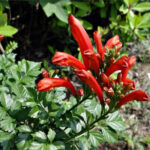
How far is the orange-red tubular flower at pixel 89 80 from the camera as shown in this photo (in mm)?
1702

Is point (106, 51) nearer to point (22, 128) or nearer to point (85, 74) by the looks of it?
point (85, 74)

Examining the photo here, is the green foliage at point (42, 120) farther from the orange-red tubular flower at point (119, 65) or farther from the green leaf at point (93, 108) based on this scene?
the orange-red tubular flower at point (119, 65)

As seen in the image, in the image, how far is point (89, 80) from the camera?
174cm

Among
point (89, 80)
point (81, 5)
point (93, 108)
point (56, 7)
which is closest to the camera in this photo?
point (89, 80)

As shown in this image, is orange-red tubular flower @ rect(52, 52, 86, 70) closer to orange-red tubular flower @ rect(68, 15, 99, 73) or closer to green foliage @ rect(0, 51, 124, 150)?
orange-red tubular flower @ rect(68, 15, 99, 73)

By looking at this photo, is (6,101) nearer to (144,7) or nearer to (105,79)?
(105,79)

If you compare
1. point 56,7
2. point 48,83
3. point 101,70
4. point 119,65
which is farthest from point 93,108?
point 56,7

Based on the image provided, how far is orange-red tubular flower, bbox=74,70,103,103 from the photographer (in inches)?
67.0

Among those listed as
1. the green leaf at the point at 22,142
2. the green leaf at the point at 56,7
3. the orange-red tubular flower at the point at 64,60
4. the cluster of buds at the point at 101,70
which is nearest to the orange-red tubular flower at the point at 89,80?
the cluster of buds at the point at 101,70

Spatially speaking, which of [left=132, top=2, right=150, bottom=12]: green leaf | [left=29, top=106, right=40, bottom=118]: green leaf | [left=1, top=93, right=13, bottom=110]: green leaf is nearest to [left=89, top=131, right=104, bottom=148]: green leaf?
[left=29, top=106, right=40, bottom=118]: green leaf

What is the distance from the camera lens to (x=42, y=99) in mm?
2029

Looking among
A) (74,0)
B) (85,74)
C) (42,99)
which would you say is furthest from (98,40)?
(74,0)

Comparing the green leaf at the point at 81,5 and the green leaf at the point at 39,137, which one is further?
the green leaf at the point at 81,5

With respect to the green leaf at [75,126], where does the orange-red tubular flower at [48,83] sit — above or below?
above
